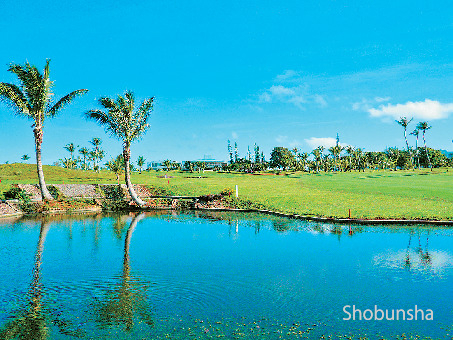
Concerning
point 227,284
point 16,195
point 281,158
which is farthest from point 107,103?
point 281,158

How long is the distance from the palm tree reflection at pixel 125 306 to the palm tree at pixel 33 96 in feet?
92.7

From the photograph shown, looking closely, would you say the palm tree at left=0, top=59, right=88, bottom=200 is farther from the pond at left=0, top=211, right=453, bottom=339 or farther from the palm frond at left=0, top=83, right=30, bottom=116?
the pond at left=0, top=211, right=453, bottom=339

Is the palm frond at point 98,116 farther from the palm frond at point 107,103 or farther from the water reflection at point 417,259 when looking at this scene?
the water reflection at point 417,259

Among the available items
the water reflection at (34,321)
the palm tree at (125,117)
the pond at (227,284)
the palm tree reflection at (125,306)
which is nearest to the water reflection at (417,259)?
the pond at (227,284)

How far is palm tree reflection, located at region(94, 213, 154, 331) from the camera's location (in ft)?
30.4

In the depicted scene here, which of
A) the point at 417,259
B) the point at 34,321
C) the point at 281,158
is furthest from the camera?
the point at 281,158

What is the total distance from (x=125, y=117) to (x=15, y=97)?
1057cm

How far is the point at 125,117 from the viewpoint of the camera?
37.0 meters

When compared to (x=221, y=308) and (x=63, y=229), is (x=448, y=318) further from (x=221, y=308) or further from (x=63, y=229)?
(x=63, y=229)

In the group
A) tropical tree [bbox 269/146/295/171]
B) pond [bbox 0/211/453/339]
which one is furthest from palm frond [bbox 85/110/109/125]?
tropical tree [bbox 269/146/295/171]

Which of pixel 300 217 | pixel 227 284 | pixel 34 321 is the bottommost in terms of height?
pixel 227 284

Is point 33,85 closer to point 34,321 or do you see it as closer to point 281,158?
point 34,321

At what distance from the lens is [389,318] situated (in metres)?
9.40

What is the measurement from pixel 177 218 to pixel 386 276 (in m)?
20.0
